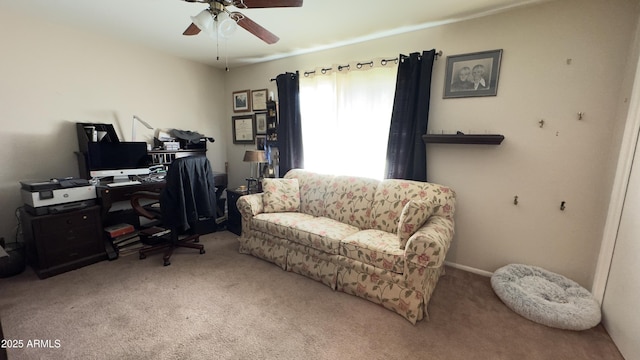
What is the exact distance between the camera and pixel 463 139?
2.32 meters

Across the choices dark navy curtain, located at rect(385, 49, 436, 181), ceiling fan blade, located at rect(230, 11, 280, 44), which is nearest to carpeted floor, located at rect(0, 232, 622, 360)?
dark navy curtain, located at rect(385, 49, 436, 181)

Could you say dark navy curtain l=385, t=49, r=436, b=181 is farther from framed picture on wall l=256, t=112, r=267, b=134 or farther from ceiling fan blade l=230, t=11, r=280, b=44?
framed picture on wall l=256, t=112, r=267, b=134

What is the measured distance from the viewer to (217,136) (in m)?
4.28

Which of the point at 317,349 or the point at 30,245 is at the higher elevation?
the point at 30,245

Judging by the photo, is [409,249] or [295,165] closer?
[409,249]

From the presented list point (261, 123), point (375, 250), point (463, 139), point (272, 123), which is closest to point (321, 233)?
point (375, 250)

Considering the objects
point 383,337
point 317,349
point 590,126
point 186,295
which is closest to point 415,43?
point 590,126

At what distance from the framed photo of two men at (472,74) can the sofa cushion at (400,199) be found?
92 centimetres

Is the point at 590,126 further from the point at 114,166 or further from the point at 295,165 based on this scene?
the point at 114,166

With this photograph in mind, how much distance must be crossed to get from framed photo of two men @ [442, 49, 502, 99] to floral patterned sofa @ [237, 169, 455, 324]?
943 mm

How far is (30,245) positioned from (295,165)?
273 centimetres

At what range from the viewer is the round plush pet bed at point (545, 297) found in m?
1.76

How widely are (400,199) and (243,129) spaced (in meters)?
2.80

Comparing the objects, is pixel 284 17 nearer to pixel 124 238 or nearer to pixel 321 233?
pixel 321 233
